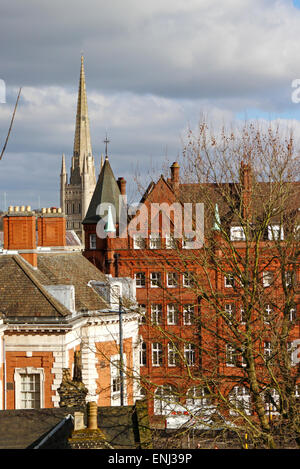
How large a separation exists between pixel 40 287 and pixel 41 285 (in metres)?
0.47

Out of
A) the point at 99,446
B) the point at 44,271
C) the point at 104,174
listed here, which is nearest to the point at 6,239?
the point at 44,271

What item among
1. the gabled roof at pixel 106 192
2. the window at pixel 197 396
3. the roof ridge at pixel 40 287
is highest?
the gabled roof at pixel 106 192

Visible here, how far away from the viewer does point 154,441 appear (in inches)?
856

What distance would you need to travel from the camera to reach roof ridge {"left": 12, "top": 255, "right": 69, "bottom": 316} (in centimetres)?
3156

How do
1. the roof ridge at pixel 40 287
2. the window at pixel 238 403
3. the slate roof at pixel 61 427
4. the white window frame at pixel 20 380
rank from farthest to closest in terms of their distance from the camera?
the roof ridge at pixel 40 287 < the white window frame at pixel 20 380 < the window at pixel 238 403 < the slate roof at pixel 61 427

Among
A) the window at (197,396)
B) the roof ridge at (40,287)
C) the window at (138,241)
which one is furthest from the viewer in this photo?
the window at (138,241)

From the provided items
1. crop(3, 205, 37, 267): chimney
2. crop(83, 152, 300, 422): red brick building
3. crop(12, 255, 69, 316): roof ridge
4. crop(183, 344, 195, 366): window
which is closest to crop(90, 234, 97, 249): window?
crop(83, 152, 300, 422): red brick building

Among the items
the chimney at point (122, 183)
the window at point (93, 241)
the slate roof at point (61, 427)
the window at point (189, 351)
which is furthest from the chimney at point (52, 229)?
the slate roof at point (61, 427)

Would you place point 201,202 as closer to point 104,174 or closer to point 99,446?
point 99,446

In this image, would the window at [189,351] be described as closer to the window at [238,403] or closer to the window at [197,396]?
the window at [197,396]

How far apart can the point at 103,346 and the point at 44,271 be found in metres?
5.14

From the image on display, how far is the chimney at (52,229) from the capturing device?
141ft

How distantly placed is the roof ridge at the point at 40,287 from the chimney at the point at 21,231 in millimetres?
896
